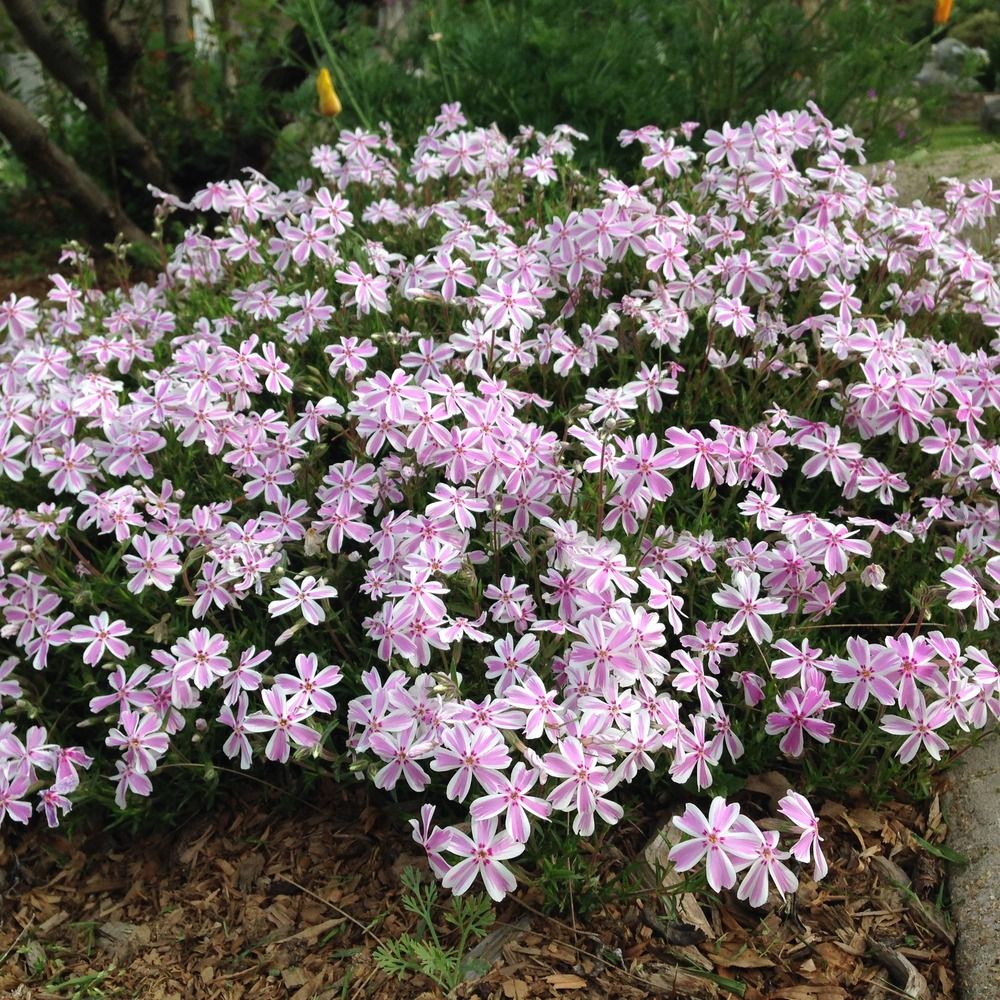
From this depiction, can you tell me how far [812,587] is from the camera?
7.55 ft

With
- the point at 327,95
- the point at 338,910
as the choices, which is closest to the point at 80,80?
the point at 327,95

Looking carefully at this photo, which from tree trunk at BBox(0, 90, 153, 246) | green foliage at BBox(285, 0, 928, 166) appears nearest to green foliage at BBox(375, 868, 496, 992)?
green foliage at BBox(285, 0, 928, 166)

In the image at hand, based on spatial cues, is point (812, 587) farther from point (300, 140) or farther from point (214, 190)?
point (300, 140)

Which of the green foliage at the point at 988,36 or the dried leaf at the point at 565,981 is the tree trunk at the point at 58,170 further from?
the green foliage at the point at 988,36

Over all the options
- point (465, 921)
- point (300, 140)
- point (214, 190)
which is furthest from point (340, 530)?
point (300, 140)

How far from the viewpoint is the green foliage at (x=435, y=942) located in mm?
1943

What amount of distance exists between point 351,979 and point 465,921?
0.86 ft

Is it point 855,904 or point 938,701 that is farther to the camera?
point 855,904

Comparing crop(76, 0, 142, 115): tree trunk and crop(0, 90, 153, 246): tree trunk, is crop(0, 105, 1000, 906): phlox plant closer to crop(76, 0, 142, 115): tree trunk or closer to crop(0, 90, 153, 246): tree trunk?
crop(0, 90, 153, 246): tree trunk

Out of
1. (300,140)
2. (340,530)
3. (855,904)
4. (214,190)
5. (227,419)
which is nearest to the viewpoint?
(855,904)

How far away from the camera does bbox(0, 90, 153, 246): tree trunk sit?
5141mm

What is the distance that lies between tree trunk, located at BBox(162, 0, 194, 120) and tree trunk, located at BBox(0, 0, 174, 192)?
391 millimetres

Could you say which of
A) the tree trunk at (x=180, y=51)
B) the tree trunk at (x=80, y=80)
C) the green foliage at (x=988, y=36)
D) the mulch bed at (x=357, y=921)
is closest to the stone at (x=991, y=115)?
the green foliage at (x=988, y=36)

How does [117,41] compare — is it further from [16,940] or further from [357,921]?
[357,921]
